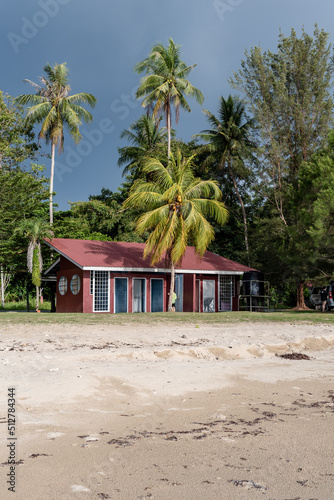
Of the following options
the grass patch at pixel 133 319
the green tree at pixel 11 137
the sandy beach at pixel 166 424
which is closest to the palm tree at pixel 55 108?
the green tree at pixel 11 137

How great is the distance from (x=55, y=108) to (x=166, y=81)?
9.61 m

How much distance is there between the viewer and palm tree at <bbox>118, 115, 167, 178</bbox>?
42312 mm

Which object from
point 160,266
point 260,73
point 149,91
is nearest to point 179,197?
point 160,266

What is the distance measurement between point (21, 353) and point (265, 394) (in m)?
4.85

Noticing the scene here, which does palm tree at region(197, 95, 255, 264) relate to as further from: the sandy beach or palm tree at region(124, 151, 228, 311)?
the sandy beach

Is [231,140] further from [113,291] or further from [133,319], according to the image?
[133,319]

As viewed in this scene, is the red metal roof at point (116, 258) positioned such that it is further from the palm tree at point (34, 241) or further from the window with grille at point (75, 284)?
the window with grille at point (75, 284)

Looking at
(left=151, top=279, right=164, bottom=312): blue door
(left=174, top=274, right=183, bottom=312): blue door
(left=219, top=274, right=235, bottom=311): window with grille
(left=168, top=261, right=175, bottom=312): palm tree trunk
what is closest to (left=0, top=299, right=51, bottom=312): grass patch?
(left=151, top=279, right=164, bottom=312): blue door

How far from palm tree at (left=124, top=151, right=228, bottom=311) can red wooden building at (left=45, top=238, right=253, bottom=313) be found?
69.8 inches

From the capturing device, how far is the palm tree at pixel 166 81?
1361 inches

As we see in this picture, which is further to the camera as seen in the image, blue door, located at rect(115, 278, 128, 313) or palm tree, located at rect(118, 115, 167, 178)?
palm tree, located at rect(118, 115, 167, 178)

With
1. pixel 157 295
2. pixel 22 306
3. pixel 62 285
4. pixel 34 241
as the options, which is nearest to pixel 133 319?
pixel 157 295

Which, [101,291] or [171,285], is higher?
[171,285]

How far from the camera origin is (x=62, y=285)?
29.2m
